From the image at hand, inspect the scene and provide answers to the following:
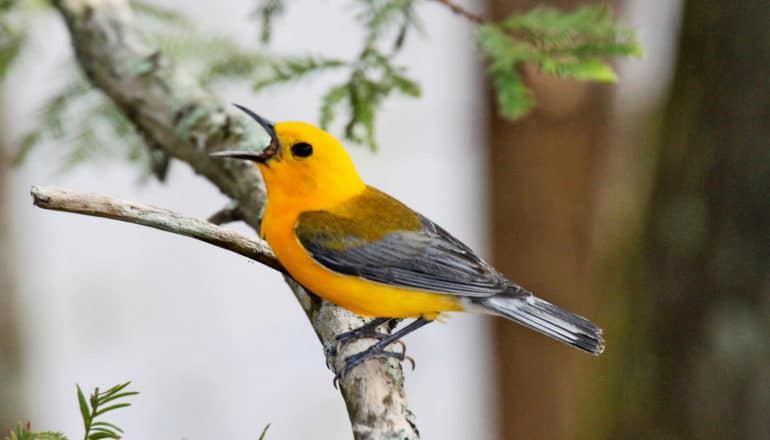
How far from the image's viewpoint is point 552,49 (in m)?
3.52

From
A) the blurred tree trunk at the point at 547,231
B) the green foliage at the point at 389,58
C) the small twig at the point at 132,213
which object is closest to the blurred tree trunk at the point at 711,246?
the green foliage at the point at 389,58

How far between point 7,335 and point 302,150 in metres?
3.60

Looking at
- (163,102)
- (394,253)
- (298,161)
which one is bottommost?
(394,253)

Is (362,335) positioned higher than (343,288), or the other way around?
(343,288)

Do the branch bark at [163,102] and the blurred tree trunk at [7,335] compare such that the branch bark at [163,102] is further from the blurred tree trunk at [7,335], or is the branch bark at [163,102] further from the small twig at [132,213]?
the blurred tree trunk at [7,335]

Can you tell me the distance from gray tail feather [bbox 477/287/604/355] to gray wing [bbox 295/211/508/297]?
0.04 meters

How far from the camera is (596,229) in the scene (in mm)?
7332

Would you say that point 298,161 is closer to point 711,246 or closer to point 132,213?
point 132,213

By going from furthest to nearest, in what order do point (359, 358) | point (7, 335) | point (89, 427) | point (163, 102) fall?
point (7, 335)
point (163, 102)
point (359, 358)
point (89, 427)

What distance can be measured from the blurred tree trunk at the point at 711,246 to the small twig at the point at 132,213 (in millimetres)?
2916

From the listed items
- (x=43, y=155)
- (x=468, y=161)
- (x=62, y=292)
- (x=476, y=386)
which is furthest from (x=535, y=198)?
(x=62, y=292)

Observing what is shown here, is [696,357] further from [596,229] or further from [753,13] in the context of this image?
[596,229]

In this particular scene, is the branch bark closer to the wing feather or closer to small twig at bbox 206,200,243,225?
small twig at bbox 206,200,243,225

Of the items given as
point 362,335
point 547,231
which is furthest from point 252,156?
point 547,231
